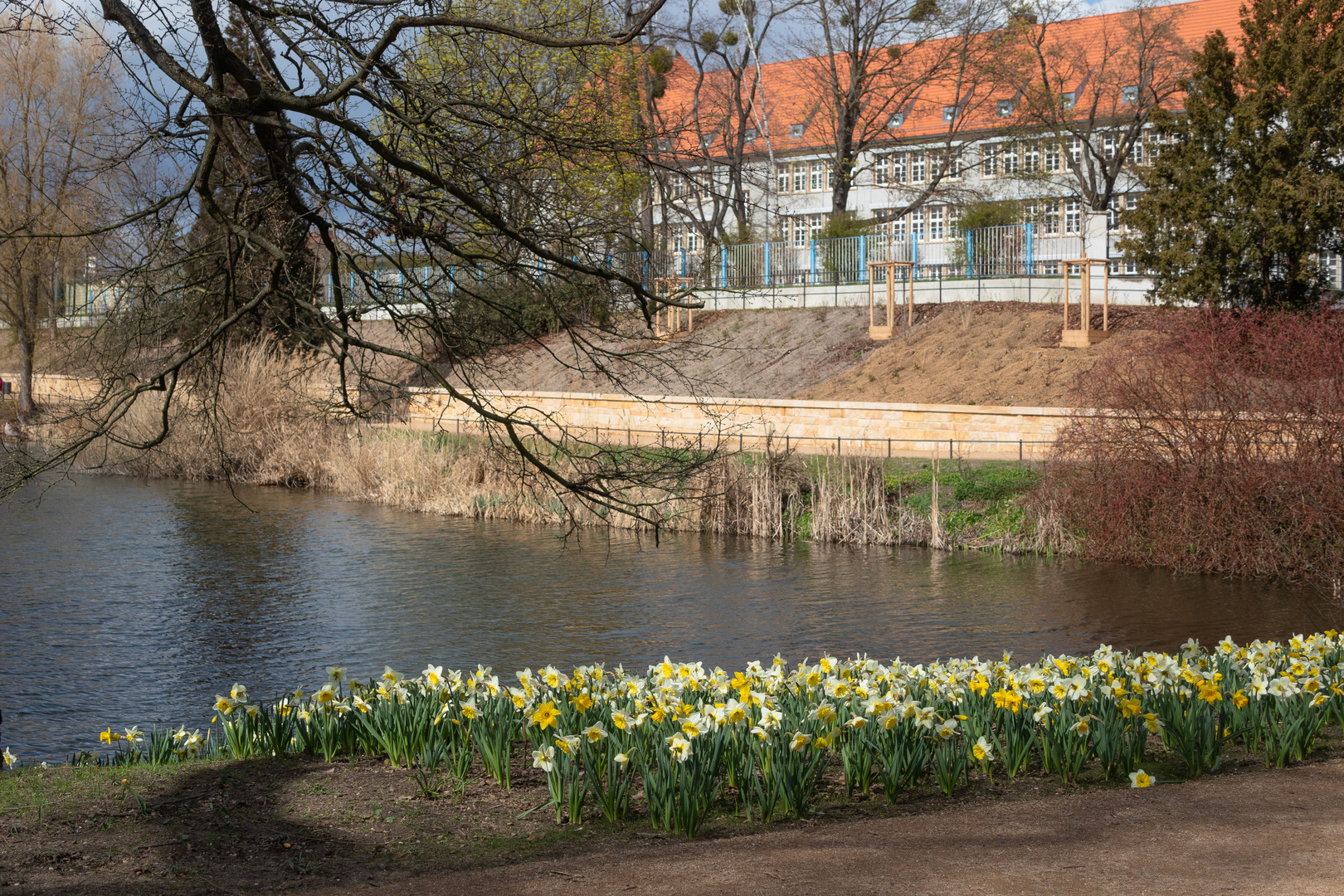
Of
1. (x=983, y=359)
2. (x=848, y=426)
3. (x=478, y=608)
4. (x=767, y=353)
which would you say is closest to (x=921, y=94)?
(x=767, y=353)

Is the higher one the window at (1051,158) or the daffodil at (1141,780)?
the window at (1051,158)

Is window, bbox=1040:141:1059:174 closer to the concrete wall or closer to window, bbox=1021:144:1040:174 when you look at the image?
window, bbox=1021:144:1040:174

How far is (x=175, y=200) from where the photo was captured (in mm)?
6820

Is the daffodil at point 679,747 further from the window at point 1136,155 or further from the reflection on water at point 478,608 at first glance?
the window at point 1136,155

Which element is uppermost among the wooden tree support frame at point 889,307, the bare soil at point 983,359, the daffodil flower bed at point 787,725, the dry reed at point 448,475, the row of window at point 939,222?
the row of window at point 939,222

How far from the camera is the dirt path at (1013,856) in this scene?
4598mm

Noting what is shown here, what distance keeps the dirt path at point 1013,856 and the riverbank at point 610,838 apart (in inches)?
0.5

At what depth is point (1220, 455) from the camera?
573 inches

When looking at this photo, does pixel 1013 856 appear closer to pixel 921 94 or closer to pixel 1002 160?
pixel 1002 160

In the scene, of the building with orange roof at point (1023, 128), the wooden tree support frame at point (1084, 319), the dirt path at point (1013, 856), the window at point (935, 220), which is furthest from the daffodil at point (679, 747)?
the window at point (935, 220)

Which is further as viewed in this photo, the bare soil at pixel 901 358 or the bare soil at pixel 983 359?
the bare soil at pixel 901 358

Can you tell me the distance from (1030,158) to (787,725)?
44.5 meters

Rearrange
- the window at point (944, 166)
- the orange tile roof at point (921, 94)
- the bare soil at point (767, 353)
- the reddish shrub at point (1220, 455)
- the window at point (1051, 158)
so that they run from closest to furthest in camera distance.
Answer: the reddish shrub at point (1220, 455), the bare soil at point (767, 353), the window at point (944, 166), the window at point (1051, 158), the orange tile roof at point (921, 94)

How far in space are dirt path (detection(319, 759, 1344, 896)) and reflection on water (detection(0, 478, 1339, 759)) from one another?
556cm
